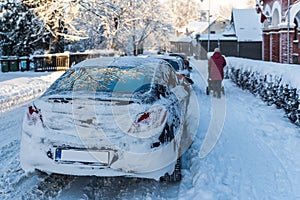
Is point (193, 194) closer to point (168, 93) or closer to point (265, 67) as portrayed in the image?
point (168, 93)

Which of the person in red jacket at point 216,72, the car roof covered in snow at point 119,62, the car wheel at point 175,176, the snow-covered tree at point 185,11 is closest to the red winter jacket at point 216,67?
the person in red jacket at point 216,72

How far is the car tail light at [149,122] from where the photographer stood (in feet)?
14.2

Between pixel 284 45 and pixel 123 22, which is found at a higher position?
pixel 123 22

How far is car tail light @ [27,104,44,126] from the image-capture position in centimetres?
453

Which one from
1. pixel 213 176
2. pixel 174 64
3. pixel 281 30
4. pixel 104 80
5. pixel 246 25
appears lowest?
pixel 213 176

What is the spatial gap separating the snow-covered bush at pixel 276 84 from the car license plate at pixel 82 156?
16.4ft

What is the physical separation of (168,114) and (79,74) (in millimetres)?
1555

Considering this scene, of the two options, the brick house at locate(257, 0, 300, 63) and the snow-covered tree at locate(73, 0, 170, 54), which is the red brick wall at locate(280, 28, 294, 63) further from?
the snow-covered tree at locate(73, 0, 170, 54)

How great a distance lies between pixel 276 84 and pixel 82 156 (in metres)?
6.89

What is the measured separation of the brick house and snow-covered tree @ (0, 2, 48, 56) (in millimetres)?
17543

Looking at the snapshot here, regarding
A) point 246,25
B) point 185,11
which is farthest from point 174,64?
point 185,11

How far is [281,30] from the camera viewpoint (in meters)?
21.8

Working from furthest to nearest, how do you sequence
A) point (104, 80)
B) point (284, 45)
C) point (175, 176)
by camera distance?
1. point (284, 45)
2. point (104, 80)
3. point (175, 176)

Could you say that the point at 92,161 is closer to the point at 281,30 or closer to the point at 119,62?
the point at 119,62
